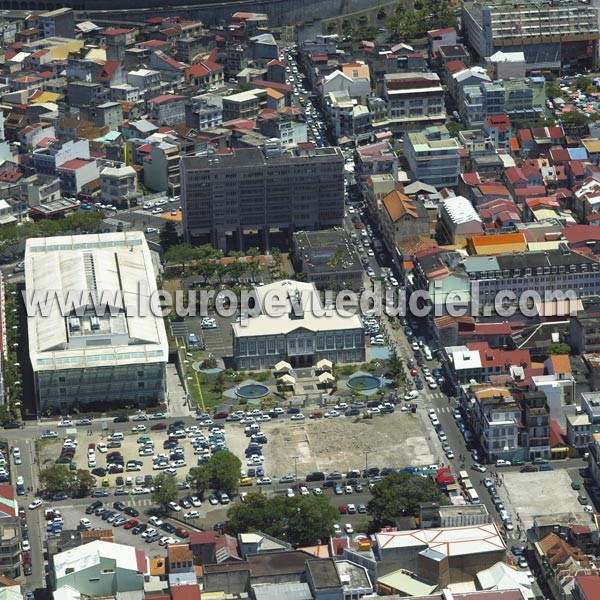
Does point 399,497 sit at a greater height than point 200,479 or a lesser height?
greater

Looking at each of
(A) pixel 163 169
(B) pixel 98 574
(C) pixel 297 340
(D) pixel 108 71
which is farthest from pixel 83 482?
(D) pixel 108 71

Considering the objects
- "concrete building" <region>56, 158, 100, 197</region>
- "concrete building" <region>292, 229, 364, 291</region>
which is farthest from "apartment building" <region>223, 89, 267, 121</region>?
"concrete building" <region>292, 229, 364, 291</region>

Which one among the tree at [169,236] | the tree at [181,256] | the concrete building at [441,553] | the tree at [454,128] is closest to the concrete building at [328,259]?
the tree at [181,256]

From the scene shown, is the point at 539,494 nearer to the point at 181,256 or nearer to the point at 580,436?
the point at 580,436

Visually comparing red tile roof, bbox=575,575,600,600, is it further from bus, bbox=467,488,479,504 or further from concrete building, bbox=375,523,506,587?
bus, bbox=467,488,479,504

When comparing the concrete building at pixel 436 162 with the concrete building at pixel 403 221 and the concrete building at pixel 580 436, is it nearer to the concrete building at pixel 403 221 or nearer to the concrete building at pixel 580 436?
the concrete building at pixel 403 221

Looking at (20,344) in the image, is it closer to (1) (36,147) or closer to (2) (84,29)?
(1) (36,147)
